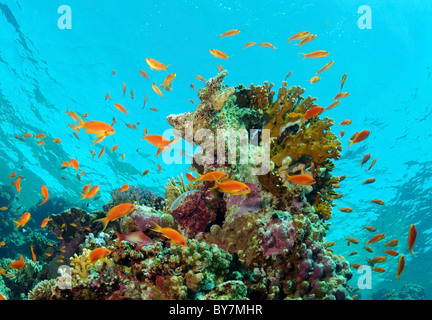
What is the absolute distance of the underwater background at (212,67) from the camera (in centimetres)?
1631

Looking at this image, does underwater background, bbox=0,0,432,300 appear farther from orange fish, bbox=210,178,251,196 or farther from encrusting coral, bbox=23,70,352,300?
orange fish, bbox=210,178,251,196

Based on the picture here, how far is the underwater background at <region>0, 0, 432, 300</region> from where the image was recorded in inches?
642

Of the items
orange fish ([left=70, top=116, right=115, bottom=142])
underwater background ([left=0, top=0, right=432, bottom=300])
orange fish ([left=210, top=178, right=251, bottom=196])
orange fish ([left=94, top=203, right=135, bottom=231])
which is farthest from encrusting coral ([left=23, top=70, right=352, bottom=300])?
underwater background ([left=0, top=0, right=432, bottom=300])

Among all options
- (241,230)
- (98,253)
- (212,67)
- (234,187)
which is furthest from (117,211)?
(212,67)

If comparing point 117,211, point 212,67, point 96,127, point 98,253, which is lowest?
point 98,253

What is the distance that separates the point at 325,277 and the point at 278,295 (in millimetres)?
975

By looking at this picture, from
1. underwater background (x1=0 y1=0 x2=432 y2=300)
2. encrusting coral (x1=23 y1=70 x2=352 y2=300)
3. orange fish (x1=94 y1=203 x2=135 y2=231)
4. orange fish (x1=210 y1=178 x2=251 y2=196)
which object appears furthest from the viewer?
underwater background (x1=0 y1=0 x2=432 y2=300)

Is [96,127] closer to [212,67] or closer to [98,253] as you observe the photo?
[98,253]

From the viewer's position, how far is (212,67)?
19.5 metres

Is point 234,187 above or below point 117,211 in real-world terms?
above

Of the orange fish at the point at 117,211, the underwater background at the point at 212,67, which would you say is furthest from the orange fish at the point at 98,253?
the underwater background at the point at 212,67

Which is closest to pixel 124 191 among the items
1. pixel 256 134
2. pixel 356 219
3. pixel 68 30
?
pixel 256 134

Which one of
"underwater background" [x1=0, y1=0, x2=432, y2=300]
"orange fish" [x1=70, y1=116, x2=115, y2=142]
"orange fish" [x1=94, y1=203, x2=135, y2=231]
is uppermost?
"underwater background" [x1=0, y1=0, x2=432, y2=300]

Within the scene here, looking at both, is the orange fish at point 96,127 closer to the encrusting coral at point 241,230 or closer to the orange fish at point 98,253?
the encrusting coral at point 241,230
